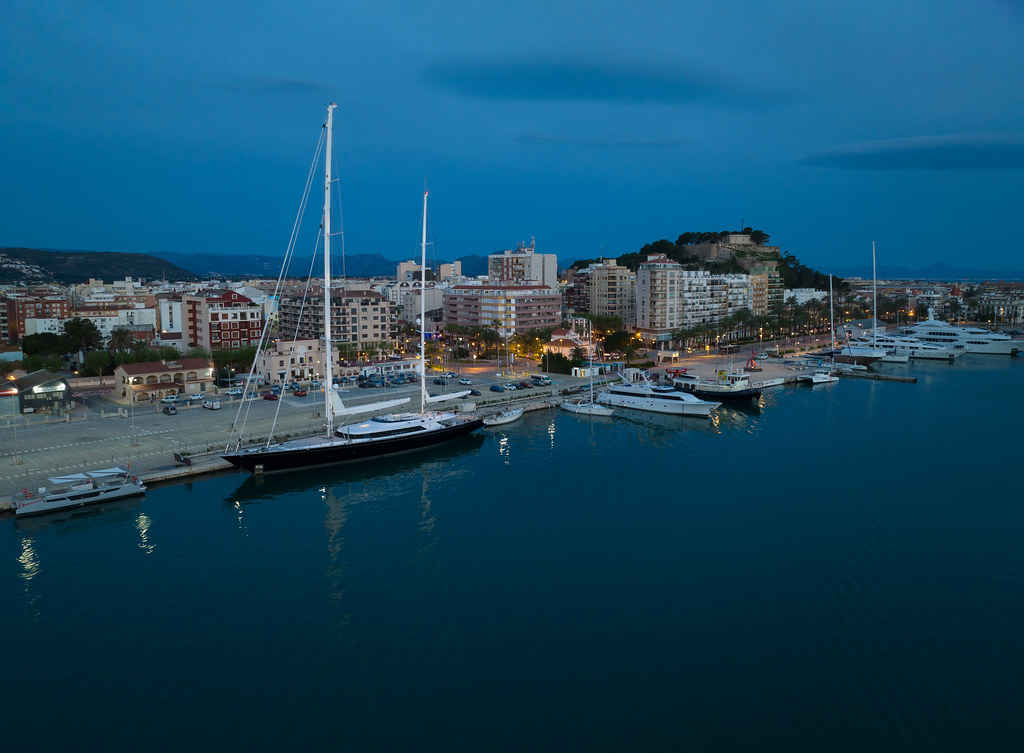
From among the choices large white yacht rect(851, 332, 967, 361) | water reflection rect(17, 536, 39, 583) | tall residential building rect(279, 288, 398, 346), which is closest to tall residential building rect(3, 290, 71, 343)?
tall residential building rect(279, 288, 398, 346)

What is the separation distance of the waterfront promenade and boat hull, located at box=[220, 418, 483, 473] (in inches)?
31.8

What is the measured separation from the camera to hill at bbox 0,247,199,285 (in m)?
98.1

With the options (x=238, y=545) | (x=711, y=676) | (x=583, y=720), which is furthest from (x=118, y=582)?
(x=711, y=676)

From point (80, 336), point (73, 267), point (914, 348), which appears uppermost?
point (73, 267)

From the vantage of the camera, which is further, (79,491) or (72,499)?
(79,491)

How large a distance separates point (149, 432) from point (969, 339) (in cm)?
4966

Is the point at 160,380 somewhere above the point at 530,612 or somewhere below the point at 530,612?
above

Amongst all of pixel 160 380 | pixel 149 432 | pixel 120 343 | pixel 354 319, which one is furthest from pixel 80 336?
pixel 149 432

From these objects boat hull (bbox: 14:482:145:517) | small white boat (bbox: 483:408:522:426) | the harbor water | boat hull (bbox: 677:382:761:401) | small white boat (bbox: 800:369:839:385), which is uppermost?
small white boat (bbox: 800:369:839:385)

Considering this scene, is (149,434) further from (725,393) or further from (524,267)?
(524,267)

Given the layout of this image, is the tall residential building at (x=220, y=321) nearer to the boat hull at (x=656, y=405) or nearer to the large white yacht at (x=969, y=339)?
the boat hull at (x=656, y=405)

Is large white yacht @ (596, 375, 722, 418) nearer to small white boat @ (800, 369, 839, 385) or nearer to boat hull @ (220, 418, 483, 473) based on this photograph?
boat hull @ (220, 418, 483, 473)

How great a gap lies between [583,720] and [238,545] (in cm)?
783

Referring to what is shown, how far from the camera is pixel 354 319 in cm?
3859
